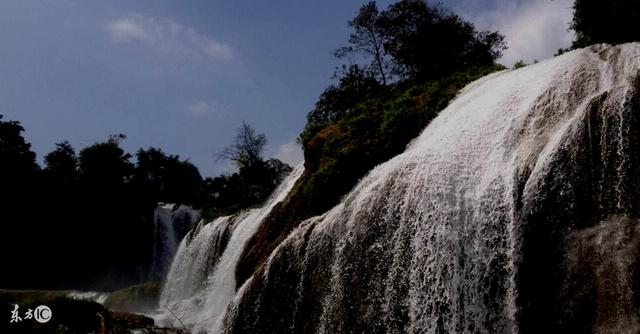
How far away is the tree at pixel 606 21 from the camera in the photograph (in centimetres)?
1728

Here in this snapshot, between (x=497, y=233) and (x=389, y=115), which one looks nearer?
(x=497, y=233)

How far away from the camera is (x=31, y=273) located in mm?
39312

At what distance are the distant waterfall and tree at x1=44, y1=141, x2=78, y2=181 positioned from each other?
296 inches

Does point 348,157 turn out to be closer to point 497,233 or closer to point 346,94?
point 497,233

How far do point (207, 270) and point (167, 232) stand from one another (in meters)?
20.2

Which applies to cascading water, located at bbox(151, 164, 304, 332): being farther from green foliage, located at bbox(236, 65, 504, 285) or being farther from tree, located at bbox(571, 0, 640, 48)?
tree, located at bbox(571, 0, 640, 48)

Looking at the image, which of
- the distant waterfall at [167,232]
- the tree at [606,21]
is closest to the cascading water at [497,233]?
the tree at [606,21]

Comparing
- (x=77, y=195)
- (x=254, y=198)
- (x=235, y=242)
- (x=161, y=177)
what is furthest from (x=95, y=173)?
(x=235, y=242)

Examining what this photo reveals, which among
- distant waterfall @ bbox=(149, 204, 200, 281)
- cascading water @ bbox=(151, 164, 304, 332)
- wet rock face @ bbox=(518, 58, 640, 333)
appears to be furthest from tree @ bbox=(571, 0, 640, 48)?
distant waterfall @ bbox=(149, 204, 200, 281)

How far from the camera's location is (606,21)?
18312mm

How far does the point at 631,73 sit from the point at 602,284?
6.51 metres

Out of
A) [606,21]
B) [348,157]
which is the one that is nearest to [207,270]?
[348,157]

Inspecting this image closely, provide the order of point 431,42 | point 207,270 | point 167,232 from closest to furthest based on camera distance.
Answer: point 207,270 → point 431,42 → point 167,232

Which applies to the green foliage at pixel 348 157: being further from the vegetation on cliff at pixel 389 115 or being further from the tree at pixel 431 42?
the tree at pixel 431 42
